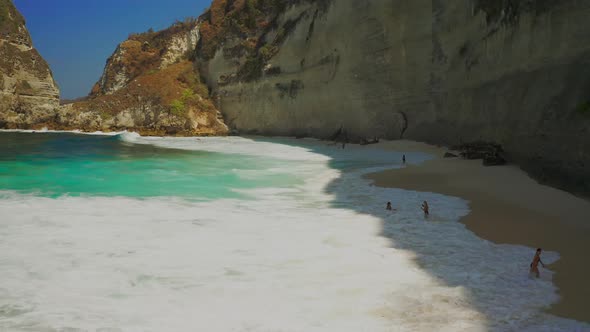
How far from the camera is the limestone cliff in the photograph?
1613 inches

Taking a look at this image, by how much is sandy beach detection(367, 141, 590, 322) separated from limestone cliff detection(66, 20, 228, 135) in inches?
1185

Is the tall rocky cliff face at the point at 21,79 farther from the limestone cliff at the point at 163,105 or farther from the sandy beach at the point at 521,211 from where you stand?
the sandy beach at the point at 521,211

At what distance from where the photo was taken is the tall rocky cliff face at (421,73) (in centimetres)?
966

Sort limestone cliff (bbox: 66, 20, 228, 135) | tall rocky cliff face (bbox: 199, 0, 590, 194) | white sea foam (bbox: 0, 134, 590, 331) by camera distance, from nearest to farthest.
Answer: white sea foam (bbox: 0, 134, 590, 331)
tall rocky cliff face (bbox: 199, 0, 590, 194)
limestone cliff (bbox: 66, 20, 228, 135)

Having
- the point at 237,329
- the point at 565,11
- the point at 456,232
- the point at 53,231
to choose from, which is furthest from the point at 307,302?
the point at 565,11

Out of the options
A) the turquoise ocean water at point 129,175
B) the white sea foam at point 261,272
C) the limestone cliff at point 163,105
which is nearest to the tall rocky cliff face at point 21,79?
the limestone cliff at point 163,105

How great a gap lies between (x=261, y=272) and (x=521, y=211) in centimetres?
513

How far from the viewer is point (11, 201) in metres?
8.98

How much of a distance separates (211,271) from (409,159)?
12306mm

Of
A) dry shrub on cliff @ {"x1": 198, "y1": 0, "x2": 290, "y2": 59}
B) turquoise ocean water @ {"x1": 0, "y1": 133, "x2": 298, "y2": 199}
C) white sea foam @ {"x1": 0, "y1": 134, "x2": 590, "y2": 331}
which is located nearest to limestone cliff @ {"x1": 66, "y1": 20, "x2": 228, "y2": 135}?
dry shrub on cliff @ {"x1": 198, "y1": 0, "x2": 290, "y2": 59}

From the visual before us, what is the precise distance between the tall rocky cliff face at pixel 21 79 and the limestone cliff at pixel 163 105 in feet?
12.7

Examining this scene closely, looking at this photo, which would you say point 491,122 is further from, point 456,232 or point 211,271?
point 211,271

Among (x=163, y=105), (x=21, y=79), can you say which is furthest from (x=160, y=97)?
(x=21, y=79)

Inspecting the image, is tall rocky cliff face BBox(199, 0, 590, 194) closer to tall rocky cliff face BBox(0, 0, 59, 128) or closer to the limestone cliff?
the limestone cliff
